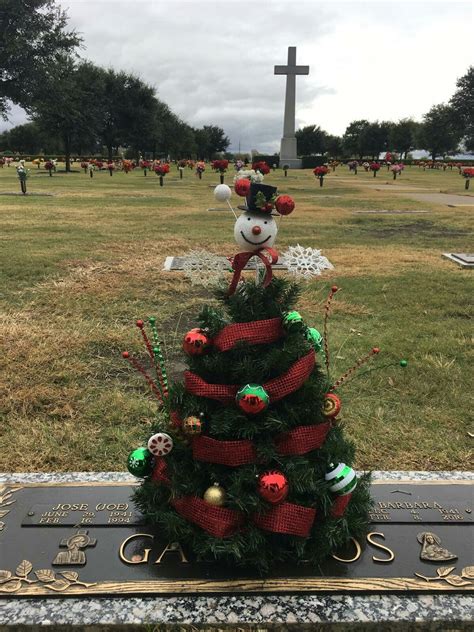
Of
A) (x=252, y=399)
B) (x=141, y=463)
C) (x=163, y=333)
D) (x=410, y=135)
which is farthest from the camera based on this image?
(x=410, y=135)

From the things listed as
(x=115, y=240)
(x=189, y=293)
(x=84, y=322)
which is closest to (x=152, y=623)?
(x=84, y=322)

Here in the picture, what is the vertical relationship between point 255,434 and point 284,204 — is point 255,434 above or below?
below

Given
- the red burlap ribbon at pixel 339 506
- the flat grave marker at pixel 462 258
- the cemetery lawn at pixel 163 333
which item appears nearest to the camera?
the red burlap ribbon at pixel 339 506

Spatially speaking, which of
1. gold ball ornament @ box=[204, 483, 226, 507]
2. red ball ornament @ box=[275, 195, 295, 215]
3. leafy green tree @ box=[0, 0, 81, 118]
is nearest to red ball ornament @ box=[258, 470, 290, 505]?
gold ball ornament @ box=[204, 483, 226, 507]

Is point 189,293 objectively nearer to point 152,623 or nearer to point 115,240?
point 115,240

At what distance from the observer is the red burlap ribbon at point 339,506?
1.99 m

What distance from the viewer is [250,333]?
1.88 m

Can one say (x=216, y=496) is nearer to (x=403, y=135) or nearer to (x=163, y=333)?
(x=163, y=333)

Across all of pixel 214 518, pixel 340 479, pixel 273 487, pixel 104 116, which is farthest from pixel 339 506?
pixel 104 116

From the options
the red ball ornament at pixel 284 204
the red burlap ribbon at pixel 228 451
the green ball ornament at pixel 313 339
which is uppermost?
the red ball ornament at pixel 284 204

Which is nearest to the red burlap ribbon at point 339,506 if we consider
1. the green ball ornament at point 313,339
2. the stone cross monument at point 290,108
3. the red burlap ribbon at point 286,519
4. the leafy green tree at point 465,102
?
the red burlap ribbon at point 286,519

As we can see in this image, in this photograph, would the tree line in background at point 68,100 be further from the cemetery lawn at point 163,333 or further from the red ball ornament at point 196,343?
the red ball ornament at point 196,343

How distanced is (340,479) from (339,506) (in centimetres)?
12

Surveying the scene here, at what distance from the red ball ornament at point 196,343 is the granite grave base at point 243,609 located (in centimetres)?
87
